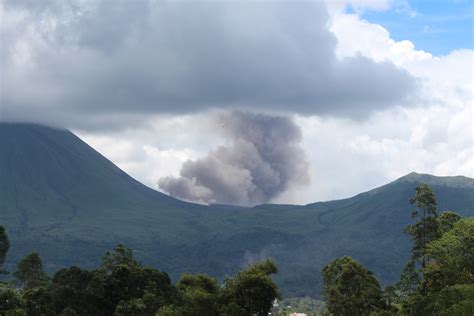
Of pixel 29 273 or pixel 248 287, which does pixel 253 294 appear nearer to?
pixel 248 287

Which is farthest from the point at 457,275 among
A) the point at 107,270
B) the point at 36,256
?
the point at 36,256

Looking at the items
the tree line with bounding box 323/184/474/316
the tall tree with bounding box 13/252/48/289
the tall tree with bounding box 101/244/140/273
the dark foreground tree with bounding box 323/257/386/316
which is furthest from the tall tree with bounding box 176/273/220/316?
the tall tree with bounding box 13/252/48/289

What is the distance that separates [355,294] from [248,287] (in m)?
15.6

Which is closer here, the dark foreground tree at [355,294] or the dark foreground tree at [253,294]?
the dark foreground tree at [253,294]

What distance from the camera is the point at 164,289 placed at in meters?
93.8

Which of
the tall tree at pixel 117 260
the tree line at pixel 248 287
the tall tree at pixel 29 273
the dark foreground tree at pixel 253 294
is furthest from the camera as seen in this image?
the tall tree at pixel 29 273

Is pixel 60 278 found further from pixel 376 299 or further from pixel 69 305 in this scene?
pixel 376 299

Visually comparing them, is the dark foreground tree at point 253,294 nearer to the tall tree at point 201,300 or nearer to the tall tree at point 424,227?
the tall tree at point 201,300

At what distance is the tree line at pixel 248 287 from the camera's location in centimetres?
6850

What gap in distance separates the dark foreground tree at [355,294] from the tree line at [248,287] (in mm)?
116

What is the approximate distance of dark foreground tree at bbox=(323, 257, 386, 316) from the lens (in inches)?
3150

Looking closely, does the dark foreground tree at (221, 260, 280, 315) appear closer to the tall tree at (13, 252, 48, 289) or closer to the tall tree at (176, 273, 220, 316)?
the tall tree at (176, 273, 220, 316)

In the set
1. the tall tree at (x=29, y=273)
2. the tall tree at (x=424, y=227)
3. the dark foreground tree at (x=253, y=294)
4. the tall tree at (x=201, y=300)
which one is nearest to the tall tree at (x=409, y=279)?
the tall tree at (x=424, y=227)

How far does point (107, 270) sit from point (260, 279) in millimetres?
31327
